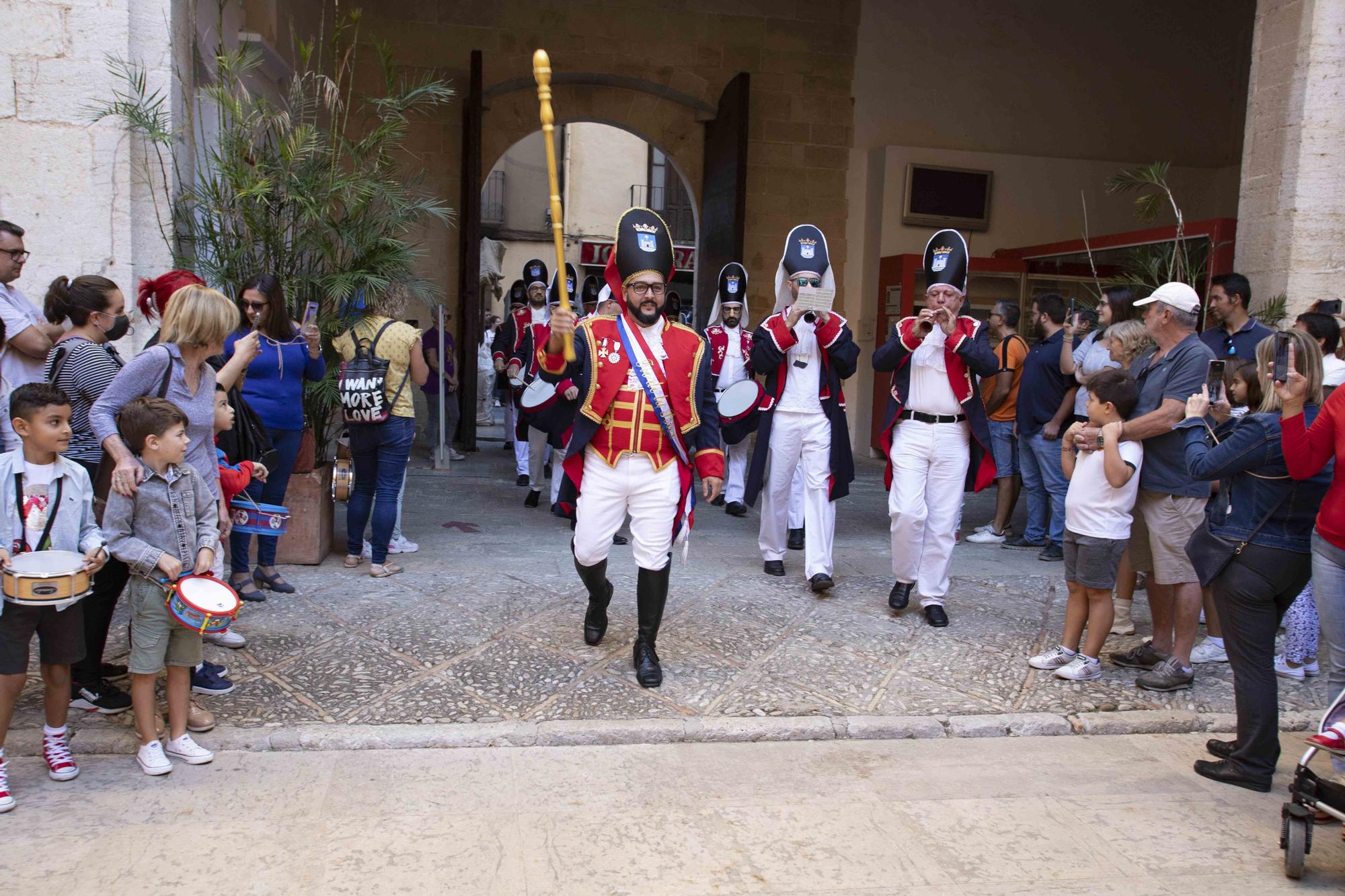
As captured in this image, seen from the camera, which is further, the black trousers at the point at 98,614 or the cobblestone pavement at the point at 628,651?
the cobblestone pavement at the point at 628,651

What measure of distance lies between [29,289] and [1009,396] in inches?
254

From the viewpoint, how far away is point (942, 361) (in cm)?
558

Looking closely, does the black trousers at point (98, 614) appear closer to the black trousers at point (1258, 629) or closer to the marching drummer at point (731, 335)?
the black trousers at point (1258, 629)

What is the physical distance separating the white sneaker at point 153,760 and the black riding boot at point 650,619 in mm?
1851

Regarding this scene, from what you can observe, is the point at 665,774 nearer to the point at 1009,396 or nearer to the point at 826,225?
the point at 1009,396

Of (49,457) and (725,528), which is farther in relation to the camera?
(725,528)

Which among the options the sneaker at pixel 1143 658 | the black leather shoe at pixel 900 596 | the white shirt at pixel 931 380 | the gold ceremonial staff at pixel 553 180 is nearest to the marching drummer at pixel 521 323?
the white shirt at pixel 931 380

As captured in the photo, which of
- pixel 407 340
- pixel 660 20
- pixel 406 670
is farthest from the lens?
pixel 660 20

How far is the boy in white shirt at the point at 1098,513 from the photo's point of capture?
4668 millimetres

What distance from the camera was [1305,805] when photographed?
3217mm

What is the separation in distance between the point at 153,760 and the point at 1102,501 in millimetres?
3946

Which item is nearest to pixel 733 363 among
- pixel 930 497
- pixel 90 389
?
pixel 930 497

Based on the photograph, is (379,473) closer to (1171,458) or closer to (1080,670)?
(1080,670)

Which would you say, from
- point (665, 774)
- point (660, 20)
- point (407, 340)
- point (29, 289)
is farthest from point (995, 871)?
point (660, 20)
